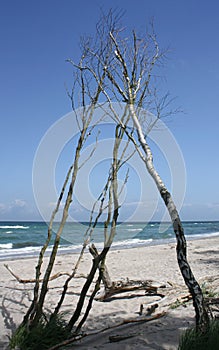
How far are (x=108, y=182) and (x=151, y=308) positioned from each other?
231 cm

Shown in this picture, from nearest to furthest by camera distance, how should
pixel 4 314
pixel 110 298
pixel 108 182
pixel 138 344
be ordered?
pixel 138 344
pixel 108 182
pixel 4 314
pixel 110 298

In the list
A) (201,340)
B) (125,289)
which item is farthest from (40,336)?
(125,289)

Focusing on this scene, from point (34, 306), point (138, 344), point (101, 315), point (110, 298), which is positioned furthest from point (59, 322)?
point (110, 298)

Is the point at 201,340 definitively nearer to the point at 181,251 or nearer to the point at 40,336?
the point at 181,251

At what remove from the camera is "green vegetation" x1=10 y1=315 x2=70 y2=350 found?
12.9 feet

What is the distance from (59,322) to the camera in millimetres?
4359

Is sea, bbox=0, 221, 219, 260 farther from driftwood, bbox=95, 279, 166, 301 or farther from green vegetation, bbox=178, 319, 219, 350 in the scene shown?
green vegetation, bbox=178, 319, 219, 350

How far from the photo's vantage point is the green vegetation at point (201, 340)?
11.7 ft

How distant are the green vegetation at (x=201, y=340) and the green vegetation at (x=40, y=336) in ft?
4.59

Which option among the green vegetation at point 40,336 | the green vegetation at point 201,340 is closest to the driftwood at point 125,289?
the green vegetation at point 40,336

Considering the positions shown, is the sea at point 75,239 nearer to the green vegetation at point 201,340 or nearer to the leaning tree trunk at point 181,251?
the leaning tree trunk at point 181,251

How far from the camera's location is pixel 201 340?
363 centimetres

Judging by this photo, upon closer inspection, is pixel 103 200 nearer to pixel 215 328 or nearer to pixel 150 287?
pixel 215 328

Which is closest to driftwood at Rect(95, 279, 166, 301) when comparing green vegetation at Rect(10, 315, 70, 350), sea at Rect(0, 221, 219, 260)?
sea at Rect(0, 221, 219, 260)
